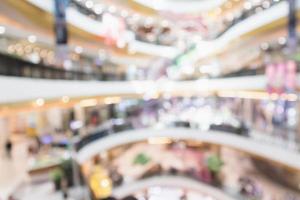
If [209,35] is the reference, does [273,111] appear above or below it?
below

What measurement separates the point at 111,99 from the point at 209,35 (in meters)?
5.14

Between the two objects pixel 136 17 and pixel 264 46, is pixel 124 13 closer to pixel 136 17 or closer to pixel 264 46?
pixel 136 17

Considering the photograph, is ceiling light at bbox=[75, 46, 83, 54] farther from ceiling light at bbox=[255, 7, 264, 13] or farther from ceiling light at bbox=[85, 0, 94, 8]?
ceiling light at bbox=[255, 7, 264, 13]

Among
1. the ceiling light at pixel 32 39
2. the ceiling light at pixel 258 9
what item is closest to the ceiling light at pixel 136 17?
the ceiling light at pixel 258 9

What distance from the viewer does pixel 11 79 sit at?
6781 mm

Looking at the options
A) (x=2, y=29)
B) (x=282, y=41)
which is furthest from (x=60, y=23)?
(x=282, y=41)

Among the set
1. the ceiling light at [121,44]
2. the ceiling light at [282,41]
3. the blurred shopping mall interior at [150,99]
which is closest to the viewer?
the blurred shopping mall interior at [150,99]

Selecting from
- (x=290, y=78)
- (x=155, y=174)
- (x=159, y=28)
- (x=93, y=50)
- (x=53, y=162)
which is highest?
(x=159, y=28)

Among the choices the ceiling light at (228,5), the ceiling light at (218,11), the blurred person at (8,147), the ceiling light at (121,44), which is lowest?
the blurred person at (8,147)

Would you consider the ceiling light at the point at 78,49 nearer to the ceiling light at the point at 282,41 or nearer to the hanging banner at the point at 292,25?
the ceiling light at the point at 282,41

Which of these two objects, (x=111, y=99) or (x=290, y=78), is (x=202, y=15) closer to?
(x=111, y=99)

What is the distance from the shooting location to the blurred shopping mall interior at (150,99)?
9188 mm

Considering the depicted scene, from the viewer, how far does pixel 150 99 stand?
1659 centimetres

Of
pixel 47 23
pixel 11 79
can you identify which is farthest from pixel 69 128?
pixel 11 79
